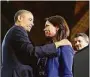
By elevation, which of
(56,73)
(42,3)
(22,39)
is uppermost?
(42,3)

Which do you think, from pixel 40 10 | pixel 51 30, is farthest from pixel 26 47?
pixel 40 10

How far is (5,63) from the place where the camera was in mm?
2154

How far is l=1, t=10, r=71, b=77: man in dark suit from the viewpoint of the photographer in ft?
6.75

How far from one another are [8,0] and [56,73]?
2487 millimetres

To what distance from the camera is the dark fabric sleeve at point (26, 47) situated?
2051 millimetres

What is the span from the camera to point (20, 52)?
2.09 m

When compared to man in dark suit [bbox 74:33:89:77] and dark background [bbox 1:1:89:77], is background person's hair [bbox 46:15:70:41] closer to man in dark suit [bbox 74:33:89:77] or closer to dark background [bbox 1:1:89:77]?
man in dark suit [bbox 74:33:89:77]

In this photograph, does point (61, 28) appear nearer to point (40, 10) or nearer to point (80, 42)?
point (80, 42)

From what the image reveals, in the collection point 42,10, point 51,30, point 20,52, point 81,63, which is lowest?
point 81,63

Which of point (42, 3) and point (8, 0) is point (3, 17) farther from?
point (42, 3)

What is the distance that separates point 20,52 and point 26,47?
69 mm

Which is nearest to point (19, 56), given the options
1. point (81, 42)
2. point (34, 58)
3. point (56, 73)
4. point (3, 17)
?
point (34, 58)

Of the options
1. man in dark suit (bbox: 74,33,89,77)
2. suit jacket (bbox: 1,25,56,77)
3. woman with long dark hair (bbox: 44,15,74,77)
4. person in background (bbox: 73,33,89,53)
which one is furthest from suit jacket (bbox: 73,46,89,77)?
person in background (bbox: 73,33,89,53)

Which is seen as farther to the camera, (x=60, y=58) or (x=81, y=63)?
(x=81, y=63)
